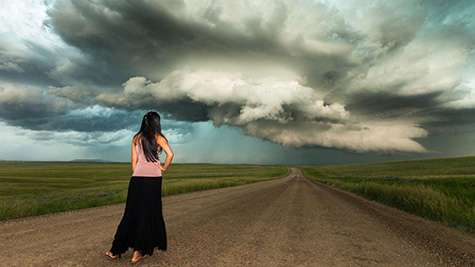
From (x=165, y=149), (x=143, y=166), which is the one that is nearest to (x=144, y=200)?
(x=143, y=166)

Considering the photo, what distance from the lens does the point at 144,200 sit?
537cm

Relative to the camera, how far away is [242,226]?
8.87 meters

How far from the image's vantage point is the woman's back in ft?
17.8

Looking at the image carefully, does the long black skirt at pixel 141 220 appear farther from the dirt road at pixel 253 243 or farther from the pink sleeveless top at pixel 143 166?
the dirt road at pixel 253 243

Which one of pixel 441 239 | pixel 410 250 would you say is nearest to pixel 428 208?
pixel 441 239

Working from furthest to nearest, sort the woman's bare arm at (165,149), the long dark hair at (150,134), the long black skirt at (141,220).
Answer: the woman's bare arm at (165,149), the long dark hair at (150,134), the long black skirt at (141,220)

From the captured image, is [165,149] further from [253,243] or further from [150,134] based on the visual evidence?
[253,243]

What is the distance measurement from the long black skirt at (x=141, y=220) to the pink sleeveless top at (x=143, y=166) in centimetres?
7

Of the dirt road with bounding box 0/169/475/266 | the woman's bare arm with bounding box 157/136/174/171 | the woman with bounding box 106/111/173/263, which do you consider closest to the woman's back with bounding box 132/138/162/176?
the woman with bounding box 106/111/173/263

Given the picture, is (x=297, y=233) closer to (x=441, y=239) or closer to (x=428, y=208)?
(x=441, y=239)

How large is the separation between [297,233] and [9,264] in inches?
228

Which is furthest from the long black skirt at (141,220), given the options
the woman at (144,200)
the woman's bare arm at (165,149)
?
the woman's bare arm at (165,149)

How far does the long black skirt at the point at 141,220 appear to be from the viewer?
5.25 metres

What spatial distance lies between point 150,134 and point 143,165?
1.72ft
